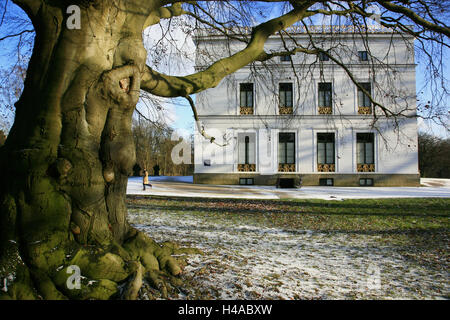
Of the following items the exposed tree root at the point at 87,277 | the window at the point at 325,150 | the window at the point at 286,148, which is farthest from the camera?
the window at the point at 286,148

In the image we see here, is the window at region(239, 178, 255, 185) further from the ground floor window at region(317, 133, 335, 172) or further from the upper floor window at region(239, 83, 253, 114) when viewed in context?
the upper floor window at region(239, 83, 253, 114)

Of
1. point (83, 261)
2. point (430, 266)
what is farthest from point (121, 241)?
point (430, 266)

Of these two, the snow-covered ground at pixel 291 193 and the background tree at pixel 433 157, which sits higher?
the background tree at pixel 433 157

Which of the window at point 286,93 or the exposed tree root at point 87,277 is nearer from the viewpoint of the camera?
the exposed tree root at point 87,277

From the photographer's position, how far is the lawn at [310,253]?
124 inches

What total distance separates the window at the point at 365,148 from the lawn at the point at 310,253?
13739 millimetres

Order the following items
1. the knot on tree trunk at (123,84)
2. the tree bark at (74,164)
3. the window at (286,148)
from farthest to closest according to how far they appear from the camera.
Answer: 1. the window at (286,148)
2. the knot on tree trunk at (123,84)
3. the tree bark at (74,164)

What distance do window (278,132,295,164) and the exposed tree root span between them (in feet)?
64.4

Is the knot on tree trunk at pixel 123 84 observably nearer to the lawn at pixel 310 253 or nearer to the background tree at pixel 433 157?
the lawn at pixel 310 253

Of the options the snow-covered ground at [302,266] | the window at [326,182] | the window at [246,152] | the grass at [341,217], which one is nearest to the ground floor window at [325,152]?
the window at [326,182]

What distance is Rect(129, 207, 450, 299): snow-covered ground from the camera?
10.1 ft

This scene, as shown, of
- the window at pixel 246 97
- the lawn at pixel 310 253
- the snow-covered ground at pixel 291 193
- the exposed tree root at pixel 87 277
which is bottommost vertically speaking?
the snow-covered ground at pixel 291 193

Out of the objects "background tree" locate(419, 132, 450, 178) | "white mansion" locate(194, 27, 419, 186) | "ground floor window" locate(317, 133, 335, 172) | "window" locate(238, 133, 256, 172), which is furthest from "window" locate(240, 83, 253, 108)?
"background tree" locate(419, 132, 450, 178)

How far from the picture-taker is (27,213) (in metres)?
2.57
